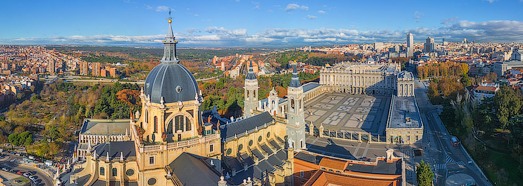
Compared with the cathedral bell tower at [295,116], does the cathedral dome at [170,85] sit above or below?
above

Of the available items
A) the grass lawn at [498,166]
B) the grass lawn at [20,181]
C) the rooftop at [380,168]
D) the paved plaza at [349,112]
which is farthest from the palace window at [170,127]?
the paved plaza at [349,112]

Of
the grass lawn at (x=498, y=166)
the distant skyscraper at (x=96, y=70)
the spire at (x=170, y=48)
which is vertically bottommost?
the grass lawn at (x=498, y=166)

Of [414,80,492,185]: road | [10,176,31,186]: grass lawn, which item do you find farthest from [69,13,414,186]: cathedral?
[414,80,492,185]: road

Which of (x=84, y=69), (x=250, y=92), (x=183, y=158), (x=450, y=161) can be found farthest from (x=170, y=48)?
(x=84, y=69)

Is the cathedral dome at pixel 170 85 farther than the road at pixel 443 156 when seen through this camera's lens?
No

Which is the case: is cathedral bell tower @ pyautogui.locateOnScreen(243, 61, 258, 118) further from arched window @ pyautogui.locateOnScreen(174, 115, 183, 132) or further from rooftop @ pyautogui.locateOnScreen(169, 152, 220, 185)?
rooftop @ pyautogui.locateOnScreen(169, 152, 220, 185)

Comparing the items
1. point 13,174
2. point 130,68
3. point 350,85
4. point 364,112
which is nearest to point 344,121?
point 364,112

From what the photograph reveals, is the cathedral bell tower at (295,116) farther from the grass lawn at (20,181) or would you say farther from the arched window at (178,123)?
the grass lawn at (20,181)
